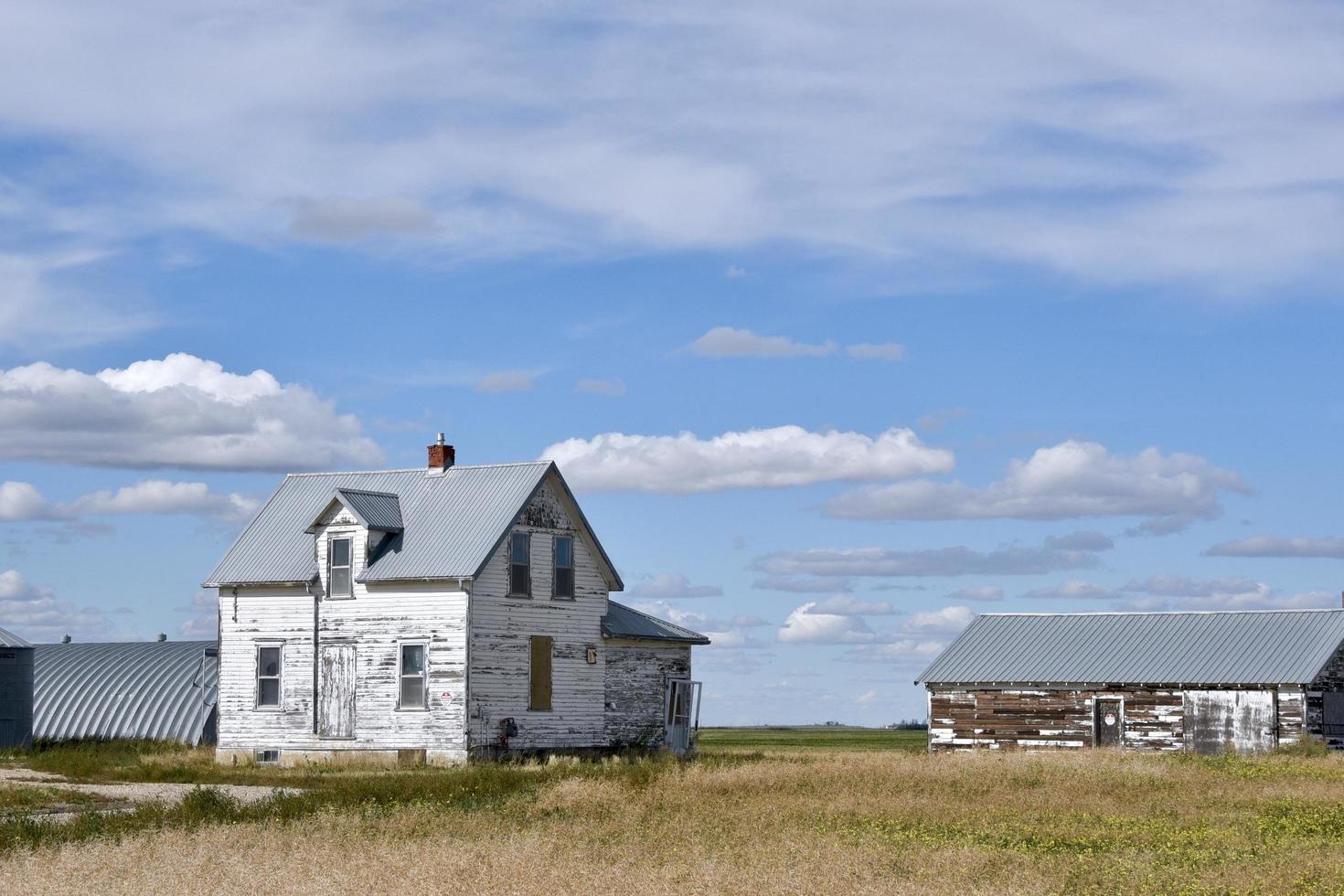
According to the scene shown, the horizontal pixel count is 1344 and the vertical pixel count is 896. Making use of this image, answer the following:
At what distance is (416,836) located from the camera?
764 inches

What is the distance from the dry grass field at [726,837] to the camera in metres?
15.4

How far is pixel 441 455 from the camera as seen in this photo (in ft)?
145

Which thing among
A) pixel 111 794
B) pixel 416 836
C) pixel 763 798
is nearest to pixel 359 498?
pixel 111 794

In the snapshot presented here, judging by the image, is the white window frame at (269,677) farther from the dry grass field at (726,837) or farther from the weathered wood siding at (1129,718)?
the weathered wood siding at (1129,718)

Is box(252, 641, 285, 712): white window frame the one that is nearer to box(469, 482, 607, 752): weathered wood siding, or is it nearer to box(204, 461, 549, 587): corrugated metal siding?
box(204, 461, 549, 587): corrugated metal siding

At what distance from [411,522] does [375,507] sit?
40.2 inches

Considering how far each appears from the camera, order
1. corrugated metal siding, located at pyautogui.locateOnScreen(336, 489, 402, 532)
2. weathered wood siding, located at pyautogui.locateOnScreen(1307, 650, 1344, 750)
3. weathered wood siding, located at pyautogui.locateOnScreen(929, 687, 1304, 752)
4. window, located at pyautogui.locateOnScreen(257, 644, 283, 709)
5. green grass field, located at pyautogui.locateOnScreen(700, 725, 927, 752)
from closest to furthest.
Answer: corrugated metal siding, located at pyautogui.locateOnScreen(336, 489, 402, 532), window, located at pyautogui.locateOnScreen(257, 644, 283, 709), weathered wood siding, located at pyautogui.locateOnScreen(1307, 650, 1344, 750), weathered wood siding, located at pyautogui.locateOnScreen(929, 687, 1304, 752), green grass field, located at pyautogui.locateOnScreen(700, 725, 927, 752)

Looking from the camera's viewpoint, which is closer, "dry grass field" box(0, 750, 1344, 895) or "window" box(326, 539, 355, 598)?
"dry grass field" box(0, 750, 1344, 895)

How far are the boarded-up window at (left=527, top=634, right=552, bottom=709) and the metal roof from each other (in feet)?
7.00

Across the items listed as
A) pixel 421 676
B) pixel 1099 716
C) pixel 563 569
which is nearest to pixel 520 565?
pixel 563 569

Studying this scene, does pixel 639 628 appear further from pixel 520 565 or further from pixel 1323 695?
pixel 1323 695

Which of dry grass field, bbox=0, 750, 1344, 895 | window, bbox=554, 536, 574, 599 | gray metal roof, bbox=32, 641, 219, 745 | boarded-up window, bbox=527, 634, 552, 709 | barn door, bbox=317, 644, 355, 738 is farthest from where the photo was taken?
gray metal roof, bbox=32, 641, 219, 745

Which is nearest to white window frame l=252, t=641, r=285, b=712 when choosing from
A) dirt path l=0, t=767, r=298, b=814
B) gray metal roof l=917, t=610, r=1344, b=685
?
dirt path l=0, t=767, r=298, b=814

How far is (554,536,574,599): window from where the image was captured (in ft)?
137
